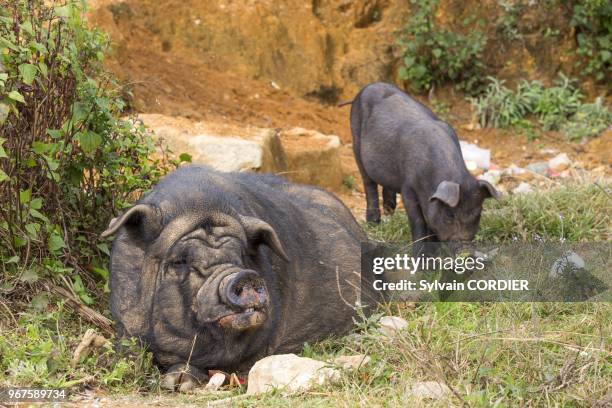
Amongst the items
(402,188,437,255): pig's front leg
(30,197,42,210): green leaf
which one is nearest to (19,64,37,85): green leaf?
(30,197,42,210): green leaf

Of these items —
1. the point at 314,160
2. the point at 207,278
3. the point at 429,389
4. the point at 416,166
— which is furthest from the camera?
the point at 314,160

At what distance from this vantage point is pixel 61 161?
20.4ft

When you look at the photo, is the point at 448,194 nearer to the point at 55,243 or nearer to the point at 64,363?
the point at 55,243

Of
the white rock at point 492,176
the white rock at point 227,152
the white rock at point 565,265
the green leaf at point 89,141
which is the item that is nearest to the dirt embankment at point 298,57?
the white rock at point 492,176

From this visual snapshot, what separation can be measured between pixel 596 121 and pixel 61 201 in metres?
8.62

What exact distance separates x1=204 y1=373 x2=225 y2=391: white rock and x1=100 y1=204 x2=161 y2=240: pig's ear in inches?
32.0

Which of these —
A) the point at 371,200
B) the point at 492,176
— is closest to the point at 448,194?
the point at 371,200

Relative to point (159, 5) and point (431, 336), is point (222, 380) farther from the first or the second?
point (159, 5)

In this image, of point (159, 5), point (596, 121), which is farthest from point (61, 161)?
point (596, 121)

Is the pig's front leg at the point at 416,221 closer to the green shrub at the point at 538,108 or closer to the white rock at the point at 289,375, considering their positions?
the white rock at the point at 289,375

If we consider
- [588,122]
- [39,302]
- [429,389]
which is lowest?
[588,122]

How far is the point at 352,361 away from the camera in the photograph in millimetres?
5082

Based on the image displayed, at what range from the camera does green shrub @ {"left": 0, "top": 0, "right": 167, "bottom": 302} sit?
583cm

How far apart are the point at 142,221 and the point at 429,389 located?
176cm
